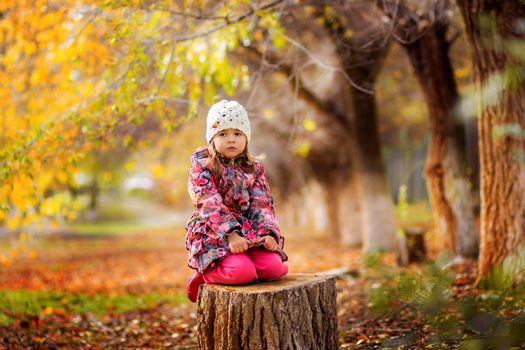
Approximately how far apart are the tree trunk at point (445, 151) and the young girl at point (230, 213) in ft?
14.8

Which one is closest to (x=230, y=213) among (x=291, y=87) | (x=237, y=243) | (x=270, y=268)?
(x=237, y=243)

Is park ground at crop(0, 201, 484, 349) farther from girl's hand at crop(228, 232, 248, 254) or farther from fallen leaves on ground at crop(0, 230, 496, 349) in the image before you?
girl's hand at crop(228, 232, 248, 254)

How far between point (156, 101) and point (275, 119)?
8.42 metres

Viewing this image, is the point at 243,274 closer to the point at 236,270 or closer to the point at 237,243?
the point at 236,270

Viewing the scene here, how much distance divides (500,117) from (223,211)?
3.10 m

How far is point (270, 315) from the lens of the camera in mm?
3631

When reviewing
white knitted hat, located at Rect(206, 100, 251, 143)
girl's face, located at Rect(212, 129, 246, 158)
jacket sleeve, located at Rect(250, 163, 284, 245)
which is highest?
white knitted hat, located at Rect(206, 100, 251, 143)

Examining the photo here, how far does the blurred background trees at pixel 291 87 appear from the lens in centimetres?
560

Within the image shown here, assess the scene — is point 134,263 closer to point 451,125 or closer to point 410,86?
point 410,86

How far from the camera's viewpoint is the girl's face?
409cm

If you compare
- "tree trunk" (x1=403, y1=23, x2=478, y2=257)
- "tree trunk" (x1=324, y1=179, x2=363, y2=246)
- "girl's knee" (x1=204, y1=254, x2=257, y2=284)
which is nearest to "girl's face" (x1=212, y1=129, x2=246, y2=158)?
"girl's knee" (x1=204, y1=254, x2=257, y2=284)

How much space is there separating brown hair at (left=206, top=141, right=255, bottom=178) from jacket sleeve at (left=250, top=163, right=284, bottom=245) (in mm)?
84

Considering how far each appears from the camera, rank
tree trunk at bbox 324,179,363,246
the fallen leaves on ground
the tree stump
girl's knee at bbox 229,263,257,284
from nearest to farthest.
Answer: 1. the tree stump
2. girl's knee at bbox 229,263,257,284
3. the fallen leaves on ground
4. tree trunk at bbox 324,179,363,246

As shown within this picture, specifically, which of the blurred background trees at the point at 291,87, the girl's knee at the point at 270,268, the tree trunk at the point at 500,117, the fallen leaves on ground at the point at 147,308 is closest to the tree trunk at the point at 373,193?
the blurred background trees at the point at 291,87
